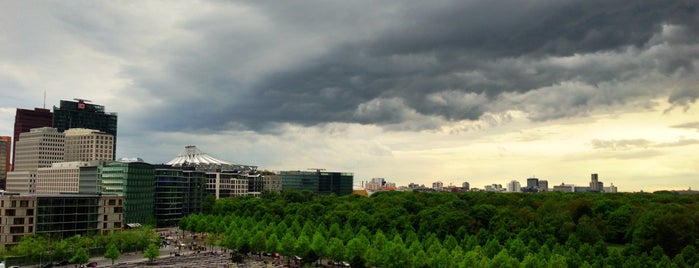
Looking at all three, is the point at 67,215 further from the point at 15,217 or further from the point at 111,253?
the point at 111,253

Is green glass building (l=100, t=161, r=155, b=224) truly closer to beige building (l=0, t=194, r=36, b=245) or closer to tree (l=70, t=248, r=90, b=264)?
Answer: beige building (l=0, t=194, r=36, b=245)

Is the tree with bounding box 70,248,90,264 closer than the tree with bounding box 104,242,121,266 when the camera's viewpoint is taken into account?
Yes

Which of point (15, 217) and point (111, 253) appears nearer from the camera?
point (111, 253)

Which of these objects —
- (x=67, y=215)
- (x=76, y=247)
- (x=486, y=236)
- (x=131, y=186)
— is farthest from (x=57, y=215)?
(x=486, y=236)

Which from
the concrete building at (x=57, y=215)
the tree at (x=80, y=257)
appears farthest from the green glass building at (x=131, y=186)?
the tree at (x=80, y=257)

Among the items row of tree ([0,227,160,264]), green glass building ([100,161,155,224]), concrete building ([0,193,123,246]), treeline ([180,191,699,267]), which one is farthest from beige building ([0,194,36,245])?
green glass building ([100,161,155,224])

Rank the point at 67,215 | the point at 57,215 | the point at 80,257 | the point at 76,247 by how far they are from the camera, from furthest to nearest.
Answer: the point at 67,215
the point at 57,215
the point at 76,247
the point at 80,257

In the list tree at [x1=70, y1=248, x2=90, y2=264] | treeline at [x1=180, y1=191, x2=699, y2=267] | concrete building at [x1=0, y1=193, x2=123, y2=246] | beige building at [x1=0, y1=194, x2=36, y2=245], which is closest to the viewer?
treeline at [x1=180, y1=191, x2=699, y2=267]
